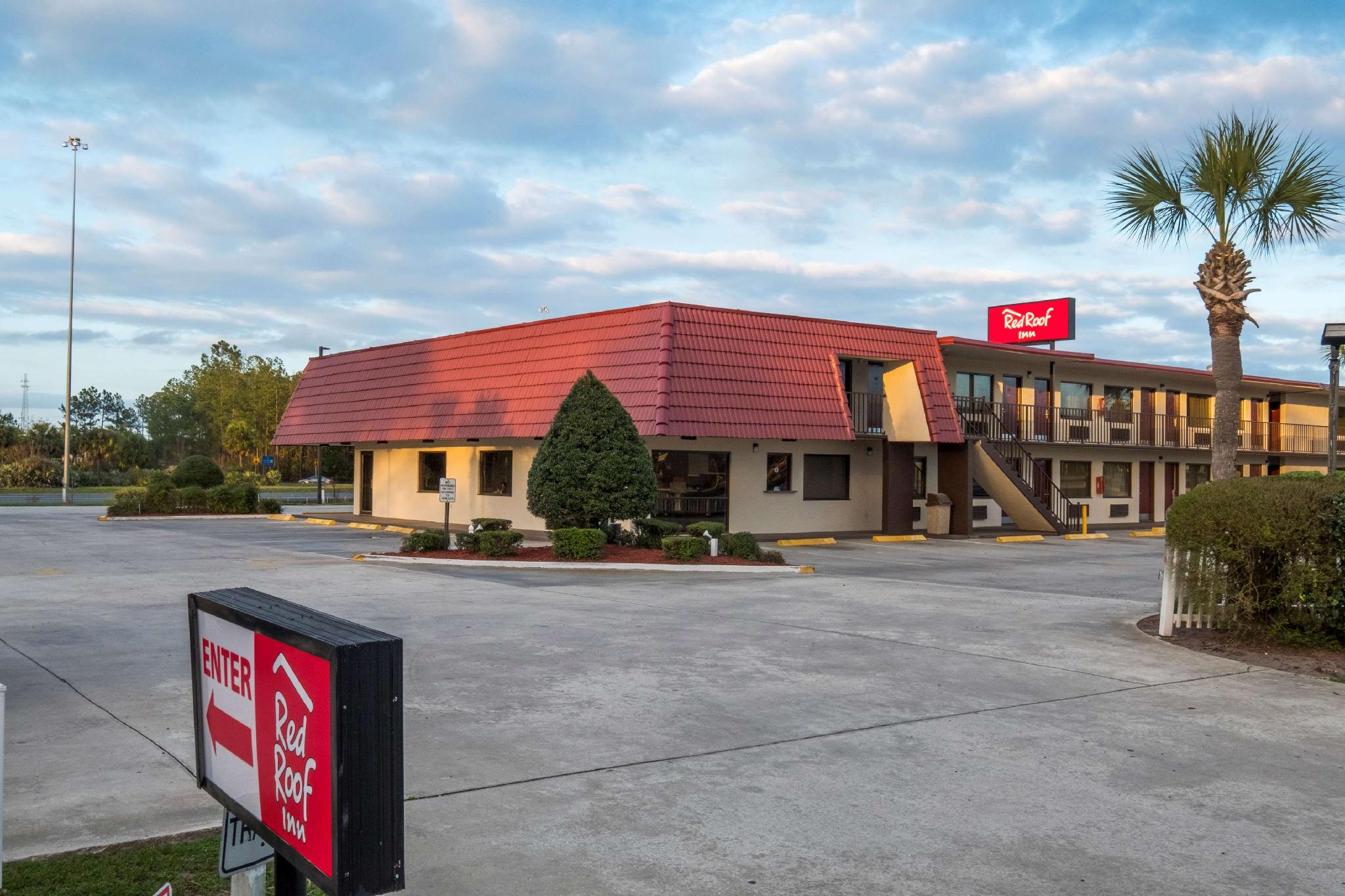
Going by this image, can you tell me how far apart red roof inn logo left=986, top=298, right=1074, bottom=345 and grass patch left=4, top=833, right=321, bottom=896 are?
35213 millimetres

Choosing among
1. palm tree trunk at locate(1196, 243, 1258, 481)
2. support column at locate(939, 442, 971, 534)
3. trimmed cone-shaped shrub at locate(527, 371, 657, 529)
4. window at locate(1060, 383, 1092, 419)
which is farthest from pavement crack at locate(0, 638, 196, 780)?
window at locate(1060, 383, 1092, 419)

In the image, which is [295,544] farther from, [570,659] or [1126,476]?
[1126,476]

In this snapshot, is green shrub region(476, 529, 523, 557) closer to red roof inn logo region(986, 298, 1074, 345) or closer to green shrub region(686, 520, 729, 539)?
green shrub region(686, 520, 729, 539)

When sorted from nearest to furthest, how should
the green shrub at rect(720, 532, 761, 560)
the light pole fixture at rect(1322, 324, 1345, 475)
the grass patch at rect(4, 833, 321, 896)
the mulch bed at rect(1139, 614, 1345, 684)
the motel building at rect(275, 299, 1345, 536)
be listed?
the grass patch at rect(4, 833, 321, 896), the mulch bed at rect(1139, 614, 1345, 684), the light pole fixture at rect(1322, 324, 1345, 475), the green shrub at rect(720, 532, 761, 560), the motel building at rect(275, 299, 1345, 536)

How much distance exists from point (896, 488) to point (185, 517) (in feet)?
79.6

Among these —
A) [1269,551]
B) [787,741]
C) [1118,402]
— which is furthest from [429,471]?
[787,741]

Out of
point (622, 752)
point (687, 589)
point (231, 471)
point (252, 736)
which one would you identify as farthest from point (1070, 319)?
point (231, 471)

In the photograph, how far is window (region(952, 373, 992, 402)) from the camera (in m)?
35.5

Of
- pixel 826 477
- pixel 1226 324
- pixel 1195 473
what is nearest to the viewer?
pixel 1226 324

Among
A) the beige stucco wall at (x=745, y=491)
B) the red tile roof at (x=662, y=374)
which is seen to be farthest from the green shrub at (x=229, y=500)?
the red tile roof at (x=662, y=374)

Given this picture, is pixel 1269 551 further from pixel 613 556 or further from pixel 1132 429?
pixel 1132 429

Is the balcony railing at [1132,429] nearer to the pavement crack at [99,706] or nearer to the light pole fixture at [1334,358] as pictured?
the light pole fixture at [1334,358]

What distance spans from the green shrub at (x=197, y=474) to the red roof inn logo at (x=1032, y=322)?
96.5ft

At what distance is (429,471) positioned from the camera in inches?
1406
